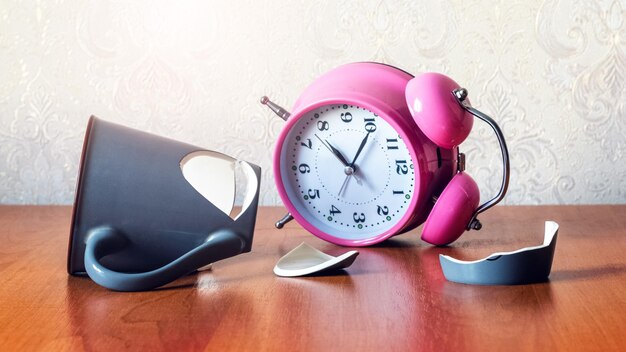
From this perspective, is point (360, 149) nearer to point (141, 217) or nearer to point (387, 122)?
point (387, 122)

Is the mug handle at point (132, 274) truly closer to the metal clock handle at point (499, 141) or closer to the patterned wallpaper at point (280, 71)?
the metal clock handle at point (499, 141)

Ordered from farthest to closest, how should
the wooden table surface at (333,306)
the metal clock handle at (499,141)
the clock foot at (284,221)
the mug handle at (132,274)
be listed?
1. the clock foot at (284,221)
2. the metal clock handle at (499,141)
3. the mug handle at (132,274)
4. the wooden table surface at (333,306)

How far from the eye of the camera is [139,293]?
0.80 m

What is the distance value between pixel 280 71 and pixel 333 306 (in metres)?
0.68

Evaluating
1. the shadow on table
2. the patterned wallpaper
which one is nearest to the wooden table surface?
the shadow on table

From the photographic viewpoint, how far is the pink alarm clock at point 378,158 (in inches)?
37.7

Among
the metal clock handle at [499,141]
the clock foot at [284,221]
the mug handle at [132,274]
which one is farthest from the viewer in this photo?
the clock foot at [284,221]

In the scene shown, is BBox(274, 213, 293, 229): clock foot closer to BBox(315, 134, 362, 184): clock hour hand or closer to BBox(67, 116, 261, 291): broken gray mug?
BBox(315, 134, 362, 184): clock hour hand

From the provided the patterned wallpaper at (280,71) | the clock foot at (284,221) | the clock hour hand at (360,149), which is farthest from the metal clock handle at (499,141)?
the patterned wallpaper at (280,71)

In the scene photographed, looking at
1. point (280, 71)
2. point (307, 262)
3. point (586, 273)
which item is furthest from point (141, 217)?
point (280, 71)

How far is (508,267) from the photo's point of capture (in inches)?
31.8

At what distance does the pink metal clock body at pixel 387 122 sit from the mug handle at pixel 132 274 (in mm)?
211

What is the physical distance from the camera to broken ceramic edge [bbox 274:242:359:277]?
867 millimetres

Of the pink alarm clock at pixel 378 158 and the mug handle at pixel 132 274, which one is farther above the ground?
the pink alarm clock at pixel 378 158
